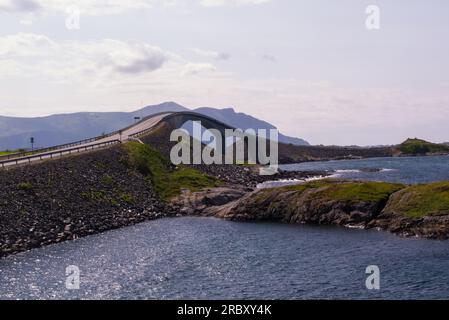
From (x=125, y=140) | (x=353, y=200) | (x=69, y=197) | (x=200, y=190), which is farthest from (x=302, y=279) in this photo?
(x=125, y=140)

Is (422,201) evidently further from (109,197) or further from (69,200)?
(69,200)

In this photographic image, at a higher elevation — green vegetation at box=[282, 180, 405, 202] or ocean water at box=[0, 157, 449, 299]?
green vegetation at box=[282, 180, 405, 202]

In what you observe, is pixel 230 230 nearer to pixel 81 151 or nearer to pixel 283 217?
pixel 283 217

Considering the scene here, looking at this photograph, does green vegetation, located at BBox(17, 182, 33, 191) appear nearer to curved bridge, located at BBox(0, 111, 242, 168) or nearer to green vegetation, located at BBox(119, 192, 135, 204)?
curved bridge, located at BBox(0, 111, 242, 168)

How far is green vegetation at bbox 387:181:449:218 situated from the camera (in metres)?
72.0

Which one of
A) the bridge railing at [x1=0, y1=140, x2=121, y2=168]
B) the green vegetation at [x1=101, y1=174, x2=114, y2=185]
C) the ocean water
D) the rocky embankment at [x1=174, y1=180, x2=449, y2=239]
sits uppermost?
the bridge railing at [x1=0, y1=140, x2=121, y2=168]

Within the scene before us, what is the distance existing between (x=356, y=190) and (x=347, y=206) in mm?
4827

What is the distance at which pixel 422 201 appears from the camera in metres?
75.1

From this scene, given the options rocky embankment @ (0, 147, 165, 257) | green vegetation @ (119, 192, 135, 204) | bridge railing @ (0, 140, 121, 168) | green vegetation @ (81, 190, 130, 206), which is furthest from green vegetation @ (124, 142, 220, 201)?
green vegetation @ (81, 190, 130, 206)

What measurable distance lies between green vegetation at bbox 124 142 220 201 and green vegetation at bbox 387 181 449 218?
1783 inches

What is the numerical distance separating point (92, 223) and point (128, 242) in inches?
473

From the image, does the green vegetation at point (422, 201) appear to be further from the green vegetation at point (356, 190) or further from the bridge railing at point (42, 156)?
the bridge railing at point (42, 156)

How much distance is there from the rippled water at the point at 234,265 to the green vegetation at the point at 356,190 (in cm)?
896

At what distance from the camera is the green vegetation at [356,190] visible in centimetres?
8144
